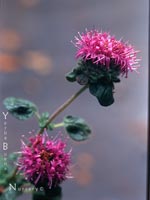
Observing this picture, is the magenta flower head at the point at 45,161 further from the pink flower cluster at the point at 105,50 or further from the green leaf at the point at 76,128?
the pink flower cluster at the point at 105,50

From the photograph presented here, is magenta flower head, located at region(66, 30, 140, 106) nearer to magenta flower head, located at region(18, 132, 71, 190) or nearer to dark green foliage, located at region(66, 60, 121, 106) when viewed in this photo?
dark green foliage, located at region(66, 60, 121, 106)

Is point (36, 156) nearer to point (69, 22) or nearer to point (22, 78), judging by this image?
point (22, 78)

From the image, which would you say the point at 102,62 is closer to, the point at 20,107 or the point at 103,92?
the point at 103,92

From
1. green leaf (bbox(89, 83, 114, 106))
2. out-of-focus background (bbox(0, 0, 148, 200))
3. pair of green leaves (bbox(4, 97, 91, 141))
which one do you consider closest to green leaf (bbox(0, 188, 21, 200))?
Answer: out-of-focus background (bbox(0, 0, 148, 200))

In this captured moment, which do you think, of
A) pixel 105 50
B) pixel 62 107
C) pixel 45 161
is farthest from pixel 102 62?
pixel 45 161

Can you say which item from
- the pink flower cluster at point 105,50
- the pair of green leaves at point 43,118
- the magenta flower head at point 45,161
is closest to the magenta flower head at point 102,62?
the pink flower cluster at point 105,50

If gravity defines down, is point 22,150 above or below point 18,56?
below

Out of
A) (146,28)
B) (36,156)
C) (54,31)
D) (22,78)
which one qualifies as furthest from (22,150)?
(146,28)
